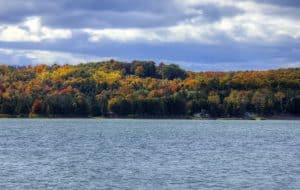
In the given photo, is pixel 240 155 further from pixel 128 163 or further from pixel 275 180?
pixel 275 180

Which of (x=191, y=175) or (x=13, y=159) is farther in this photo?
(x=13, y=159)

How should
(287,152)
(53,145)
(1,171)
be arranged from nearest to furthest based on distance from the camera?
1. (1,171)
2. (287,152)
3. (53,145)

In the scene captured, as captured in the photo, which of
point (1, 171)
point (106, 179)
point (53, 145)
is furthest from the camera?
point (53, 145)

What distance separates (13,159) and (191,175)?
20336 millimetres

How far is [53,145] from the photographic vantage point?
296ft

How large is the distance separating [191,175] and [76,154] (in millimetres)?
22709

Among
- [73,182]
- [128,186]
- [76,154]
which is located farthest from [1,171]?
[76,154]

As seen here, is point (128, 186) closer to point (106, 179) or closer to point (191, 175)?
point (106, 179)

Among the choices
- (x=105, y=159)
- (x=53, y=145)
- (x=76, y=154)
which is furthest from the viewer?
(x=53, y=145)

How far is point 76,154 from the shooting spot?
7512 centimetres

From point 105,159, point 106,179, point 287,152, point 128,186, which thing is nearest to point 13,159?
point 105,159

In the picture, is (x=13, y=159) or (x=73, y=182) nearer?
(x=73, y=182)

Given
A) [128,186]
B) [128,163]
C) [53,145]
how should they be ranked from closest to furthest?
[128,186] < [128,163] < [53,145]

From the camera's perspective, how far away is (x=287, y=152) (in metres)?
81.6
